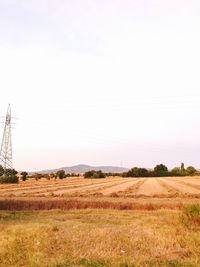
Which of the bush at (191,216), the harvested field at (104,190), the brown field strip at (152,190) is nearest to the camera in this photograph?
the bush at (191,216)

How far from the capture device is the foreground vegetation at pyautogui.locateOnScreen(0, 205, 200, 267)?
14258 mm

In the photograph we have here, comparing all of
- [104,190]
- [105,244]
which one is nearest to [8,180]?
[104,190]

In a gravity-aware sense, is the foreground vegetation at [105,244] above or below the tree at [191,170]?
→ below

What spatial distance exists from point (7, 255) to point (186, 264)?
6.55m

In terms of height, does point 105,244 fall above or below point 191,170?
below

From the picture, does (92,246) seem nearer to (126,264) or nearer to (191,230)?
(126,264)

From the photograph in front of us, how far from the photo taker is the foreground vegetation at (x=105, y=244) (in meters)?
14.3

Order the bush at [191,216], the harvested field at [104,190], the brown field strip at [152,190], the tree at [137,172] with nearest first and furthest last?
the bush at [191,216] → the harvested field at [104,190] → the brown field strip at [152,190] → the tree at [137,172]

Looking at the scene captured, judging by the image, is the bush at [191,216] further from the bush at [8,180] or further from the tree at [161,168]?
the tree at [161,168]

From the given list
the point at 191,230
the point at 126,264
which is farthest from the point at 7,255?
the point at 191,230

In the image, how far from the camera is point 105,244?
16812 mm

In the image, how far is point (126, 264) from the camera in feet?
44.8

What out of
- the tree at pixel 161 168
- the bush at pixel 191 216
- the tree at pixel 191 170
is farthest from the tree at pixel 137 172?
A: the bush at pixel 191 216

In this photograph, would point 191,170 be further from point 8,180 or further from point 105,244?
point 105,244
